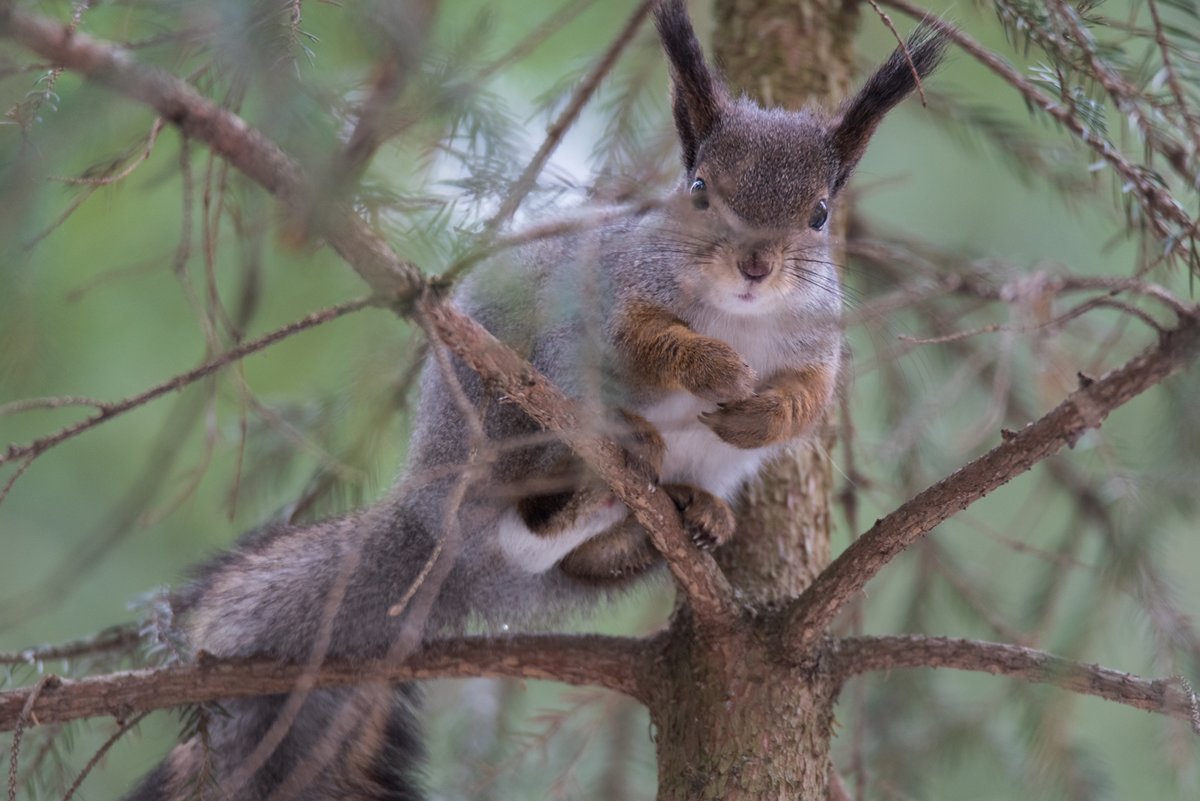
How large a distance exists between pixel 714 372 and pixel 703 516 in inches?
10.2

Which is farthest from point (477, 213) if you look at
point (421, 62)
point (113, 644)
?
point (113, 644)

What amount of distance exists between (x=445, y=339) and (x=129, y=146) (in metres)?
0.44

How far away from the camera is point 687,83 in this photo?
162cm

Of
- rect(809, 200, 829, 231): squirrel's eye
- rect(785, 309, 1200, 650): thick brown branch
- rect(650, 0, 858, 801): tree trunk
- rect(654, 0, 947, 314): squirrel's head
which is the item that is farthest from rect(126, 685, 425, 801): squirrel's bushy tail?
rect(809, 200, 829, 231): squirrel's eye

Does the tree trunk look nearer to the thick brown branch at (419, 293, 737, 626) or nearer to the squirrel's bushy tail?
the thick brown branch at (419, 293, 737, 626)

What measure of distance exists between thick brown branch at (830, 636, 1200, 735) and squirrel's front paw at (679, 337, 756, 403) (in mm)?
365

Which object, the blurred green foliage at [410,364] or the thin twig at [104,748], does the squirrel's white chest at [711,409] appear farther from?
the thin twig at [104,748]

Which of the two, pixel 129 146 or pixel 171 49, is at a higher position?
pixel 129 146

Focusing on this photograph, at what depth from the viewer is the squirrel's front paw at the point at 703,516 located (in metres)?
1.69

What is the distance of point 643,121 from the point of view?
216 cm

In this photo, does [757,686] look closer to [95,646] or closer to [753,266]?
[753,266]

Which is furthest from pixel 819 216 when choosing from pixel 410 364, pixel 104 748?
pixel 104 748

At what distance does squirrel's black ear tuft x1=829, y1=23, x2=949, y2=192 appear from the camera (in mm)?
1492

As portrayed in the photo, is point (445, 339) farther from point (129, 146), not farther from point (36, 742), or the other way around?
point (36, 742)
